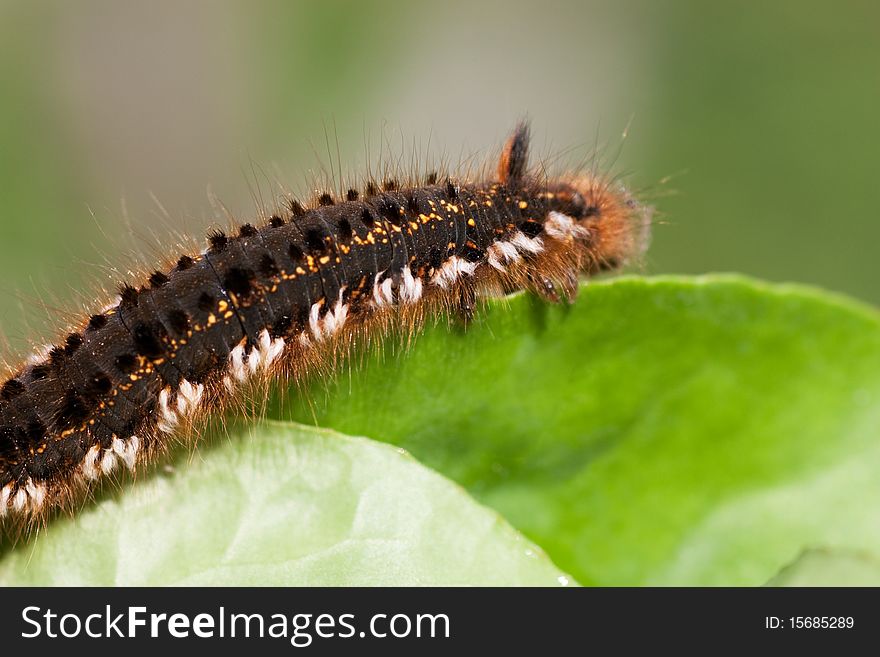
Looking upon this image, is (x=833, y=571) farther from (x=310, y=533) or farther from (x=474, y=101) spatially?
(x=474, y=101)

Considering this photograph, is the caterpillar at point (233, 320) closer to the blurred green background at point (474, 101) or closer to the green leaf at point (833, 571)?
the green leaf at point (833, 571)

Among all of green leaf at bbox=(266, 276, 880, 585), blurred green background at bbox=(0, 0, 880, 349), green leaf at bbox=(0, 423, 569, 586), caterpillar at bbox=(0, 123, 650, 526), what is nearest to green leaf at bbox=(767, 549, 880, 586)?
green leaf at bbox=(266, 276, 880, 585)

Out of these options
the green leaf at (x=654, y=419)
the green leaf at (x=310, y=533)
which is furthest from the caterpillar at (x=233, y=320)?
the green leaf at (x=310, y=533)

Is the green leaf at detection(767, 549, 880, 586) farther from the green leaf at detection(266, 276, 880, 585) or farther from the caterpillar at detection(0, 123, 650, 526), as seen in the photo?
the caterpillar at detection(0, 123, 650, 526)

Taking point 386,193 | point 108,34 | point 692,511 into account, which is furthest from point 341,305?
point 108,34

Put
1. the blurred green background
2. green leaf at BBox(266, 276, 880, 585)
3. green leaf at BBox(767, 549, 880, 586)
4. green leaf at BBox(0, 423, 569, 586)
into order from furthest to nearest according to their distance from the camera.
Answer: the blurred green background < green leaf at BBox(266, 276, 880, 585) < green leaf at BBox(0, 423, 569, 586) < green leaf at BBox(767, 549, 880, 586)

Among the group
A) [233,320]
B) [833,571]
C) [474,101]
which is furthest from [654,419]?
[474,101]

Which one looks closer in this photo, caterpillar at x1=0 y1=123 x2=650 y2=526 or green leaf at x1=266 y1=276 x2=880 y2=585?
green leaf at x1=266 y1=276 x2=880 y2=585
